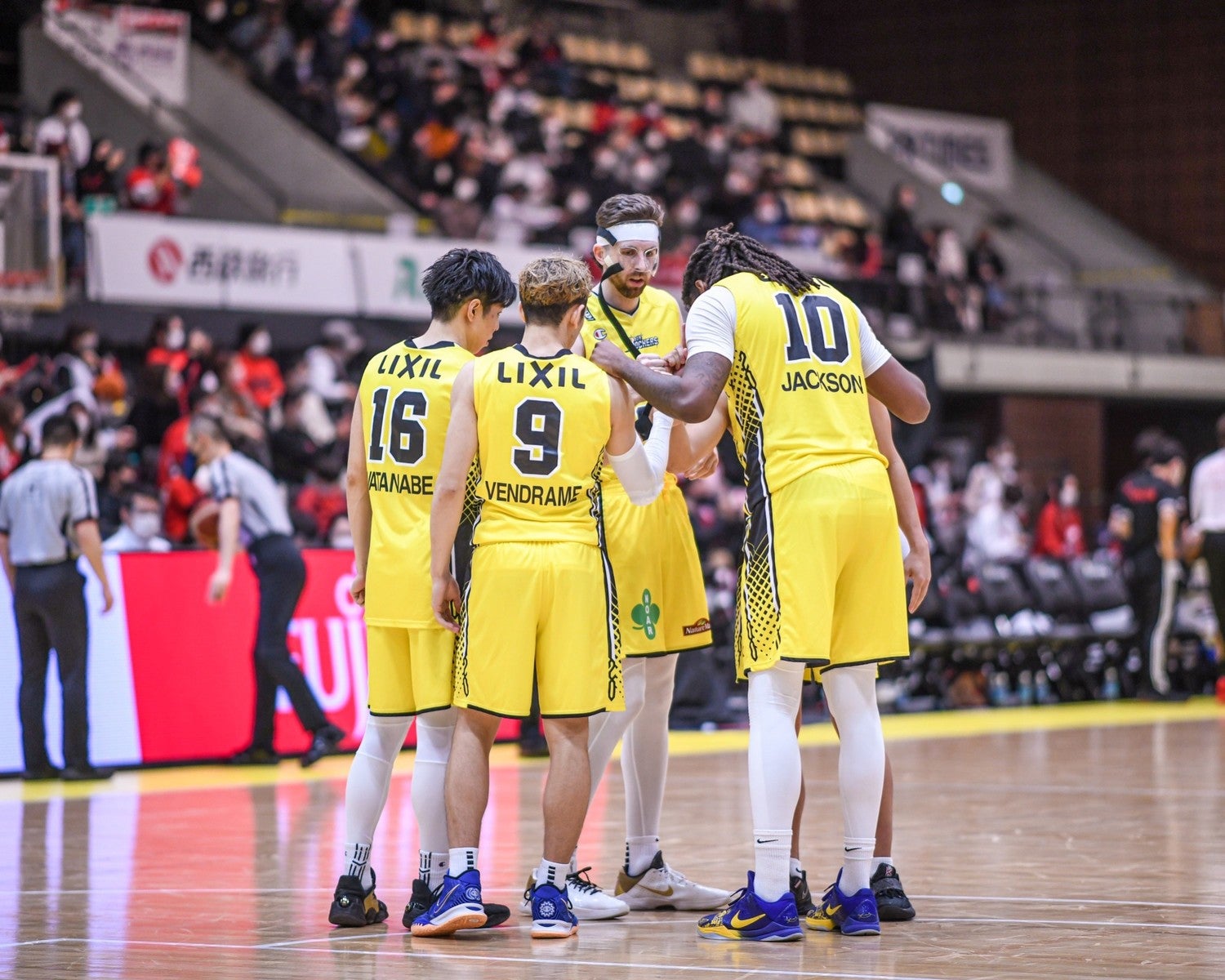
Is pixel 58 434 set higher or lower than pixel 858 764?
higher

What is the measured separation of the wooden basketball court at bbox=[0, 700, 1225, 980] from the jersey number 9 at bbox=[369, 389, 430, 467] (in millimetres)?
1443

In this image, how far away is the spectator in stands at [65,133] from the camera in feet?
53.1

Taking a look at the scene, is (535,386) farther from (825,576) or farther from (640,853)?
(640,853)

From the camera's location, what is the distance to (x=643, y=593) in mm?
5949

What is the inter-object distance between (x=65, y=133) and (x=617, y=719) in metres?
12.1

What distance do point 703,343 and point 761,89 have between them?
2220 cm

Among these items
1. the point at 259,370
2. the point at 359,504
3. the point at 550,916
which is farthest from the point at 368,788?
the point at 259,370

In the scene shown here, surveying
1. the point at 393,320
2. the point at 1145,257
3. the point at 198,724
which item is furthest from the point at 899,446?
the point at 1145,257

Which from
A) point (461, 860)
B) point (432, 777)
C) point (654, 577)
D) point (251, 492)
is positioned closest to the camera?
point (461, 860)

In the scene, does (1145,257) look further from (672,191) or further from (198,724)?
(198,724)

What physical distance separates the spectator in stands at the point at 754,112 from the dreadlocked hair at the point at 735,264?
2093 centimetres

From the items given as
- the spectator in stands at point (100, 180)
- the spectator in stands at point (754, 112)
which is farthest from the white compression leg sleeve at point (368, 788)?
the spectator in stands at point (754, 112)

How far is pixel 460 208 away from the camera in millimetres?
19625

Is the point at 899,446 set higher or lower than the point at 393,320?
lower
